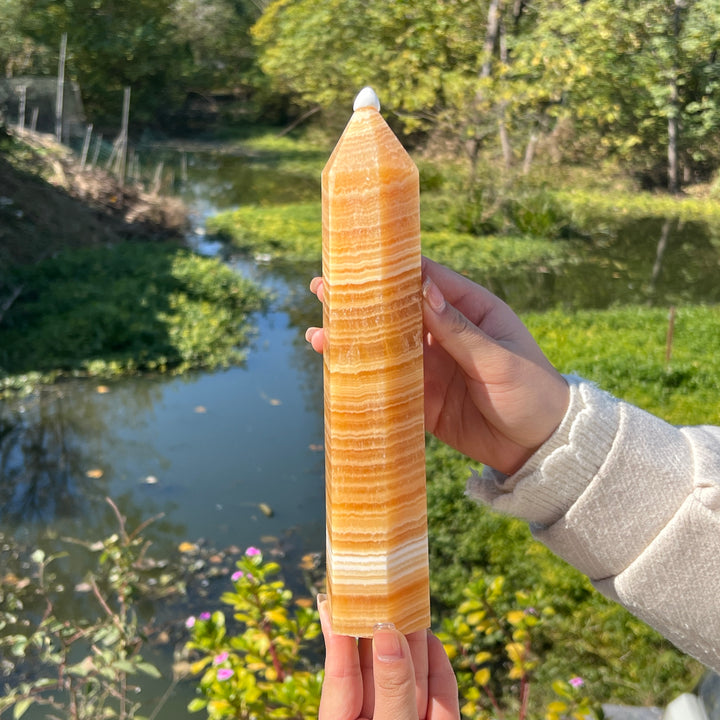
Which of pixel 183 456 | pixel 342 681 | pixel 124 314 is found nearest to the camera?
pixel 342 681

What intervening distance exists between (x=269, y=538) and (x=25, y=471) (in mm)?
1767

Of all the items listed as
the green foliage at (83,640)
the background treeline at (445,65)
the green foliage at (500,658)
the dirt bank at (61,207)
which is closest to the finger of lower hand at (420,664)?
the green foliage at (500,658)

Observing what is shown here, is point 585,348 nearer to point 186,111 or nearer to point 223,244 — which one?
point 223,244

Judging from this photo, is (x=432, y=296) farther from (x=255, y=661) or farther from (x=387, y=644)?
(x=255, y=661)

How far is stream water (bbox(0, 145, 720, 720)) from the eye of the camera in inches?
167

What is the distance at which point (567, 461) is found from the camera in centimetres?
125

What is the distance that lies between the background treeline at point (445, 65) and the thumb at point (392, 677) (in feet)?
36.3

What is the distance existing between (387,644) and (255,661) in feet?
4.62

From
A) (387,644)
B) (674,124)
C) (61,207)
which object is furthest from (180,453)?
(674,124)

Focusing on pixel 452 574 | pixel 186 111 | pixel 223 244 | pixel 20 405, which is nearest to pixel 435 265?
pixel 452 574

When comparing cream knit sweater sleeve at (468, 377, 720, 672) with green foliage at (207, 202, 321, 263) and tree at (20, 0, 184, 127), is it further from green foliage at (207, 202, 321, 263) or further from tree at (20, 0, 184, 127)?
tree at (20, 0, 184, 127)

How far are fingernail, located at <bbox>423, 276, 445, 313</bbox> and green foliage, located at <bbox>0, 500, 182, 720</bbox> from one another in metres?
1.60

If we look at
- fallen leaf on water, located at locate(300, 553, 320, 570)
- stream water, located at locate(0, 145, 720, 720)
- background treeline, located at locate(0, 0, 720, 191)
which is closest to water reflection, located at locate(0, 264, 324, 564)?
stream water, located at locate(0, 145, 720, 720)

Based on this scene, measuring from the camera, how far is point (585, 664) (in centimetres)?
299
